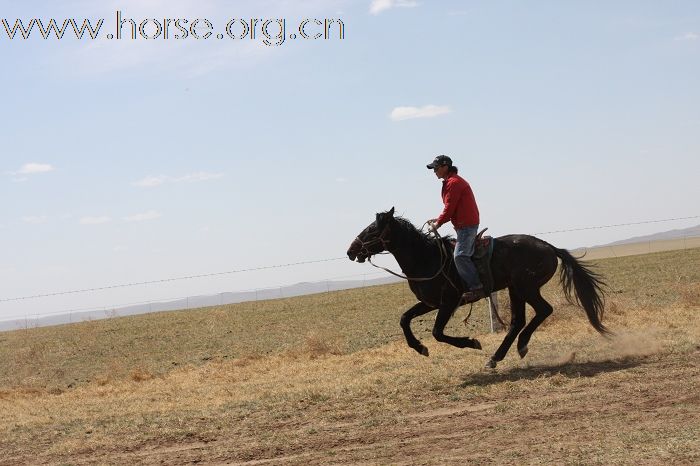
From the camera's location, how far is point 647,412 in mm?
7820

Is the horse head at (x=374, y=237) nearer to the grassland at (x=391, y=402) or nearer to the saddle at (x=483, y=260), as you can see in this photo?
the saddle at (x=483, y=260)

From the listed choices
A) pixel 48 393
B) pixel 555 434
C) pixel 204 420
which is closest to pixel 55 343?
pixel 48 393

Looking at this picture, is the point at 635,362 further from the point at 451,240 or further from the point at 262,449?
the point at 262,449

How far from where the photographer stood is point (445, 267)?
1154 centimetres

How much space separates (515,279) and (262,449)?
507 cm

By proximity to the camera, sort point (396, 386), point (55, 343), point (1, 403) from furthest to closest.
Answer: point (55, 343)
point (1, 403)
point (396, 386)

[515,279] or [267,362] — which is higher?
[515,279]

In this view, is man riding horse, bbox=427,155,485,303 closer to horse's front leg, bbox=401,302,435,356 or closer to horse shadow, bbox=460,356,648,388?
horse's front leg, bbox=401,302,435,356

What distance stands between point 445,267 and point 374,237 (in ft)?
3.54

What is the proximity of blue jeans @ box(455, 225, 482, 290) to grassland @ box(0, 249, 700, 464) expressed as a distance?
1.26 m

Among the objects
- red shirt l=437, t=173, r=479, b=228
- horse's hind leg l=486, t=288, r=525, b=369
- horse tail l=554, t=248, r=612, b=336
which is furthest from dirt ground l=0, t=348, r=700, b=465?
red shirt l=437, t=173, r=479, b=228

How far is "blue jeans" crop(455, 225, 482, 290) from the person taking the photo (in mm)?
11258

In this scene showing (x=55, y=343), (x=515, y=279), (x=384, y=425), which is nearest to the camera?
(x=384, y=425)

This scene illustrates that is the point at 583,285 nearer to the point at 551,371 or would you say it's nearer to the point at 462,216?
the point at 551,371
